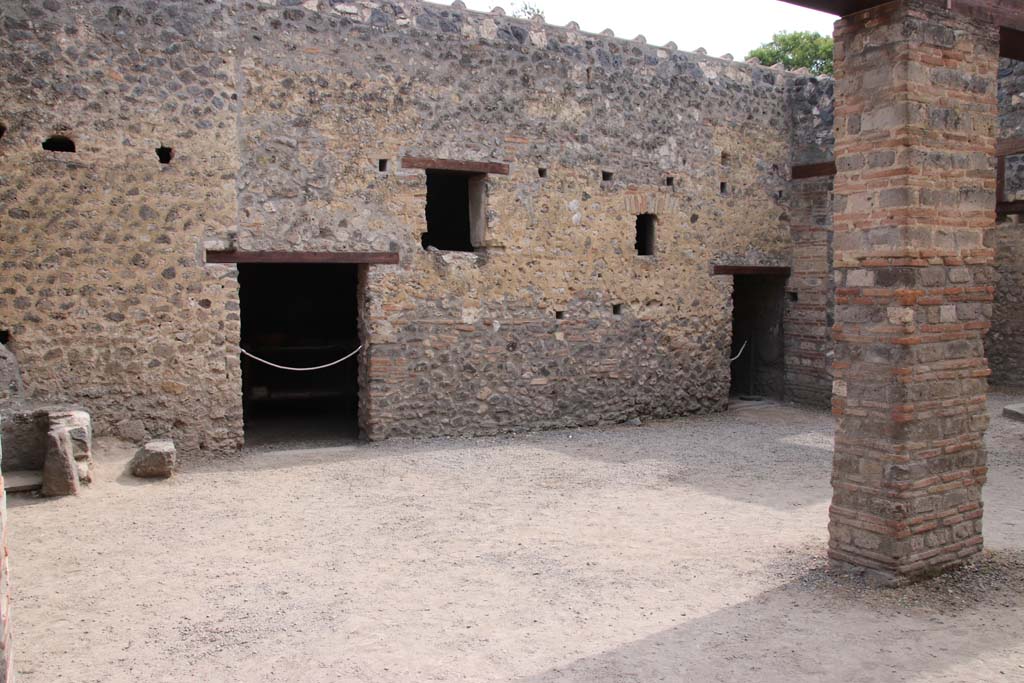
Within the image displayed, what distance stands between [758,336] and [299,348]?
648 cm

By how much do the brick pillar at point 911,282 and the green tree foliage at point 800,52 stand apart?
2252cm

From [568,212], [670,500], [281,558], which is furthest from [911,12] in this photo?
[568,212]

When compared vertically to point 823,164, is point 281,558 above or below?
below

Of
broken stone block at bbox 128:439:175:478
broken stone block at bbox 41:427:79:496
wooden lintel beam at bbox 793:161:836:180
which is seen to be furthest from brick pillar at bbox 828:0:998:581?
wooden lintel beam at bbox 793:161:836:180

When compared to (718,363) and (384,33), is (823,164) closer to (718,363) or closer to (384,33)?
(718,363)

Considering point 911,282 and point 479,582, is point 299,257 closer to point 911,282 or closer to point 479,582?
point 479,582

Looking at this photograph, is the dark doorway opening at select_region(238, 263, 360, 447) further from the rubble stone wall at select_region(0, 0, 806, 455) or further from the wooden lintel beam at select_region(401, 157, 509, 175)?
the wooden lintel beam at select_region(401, 157, 509, 175)

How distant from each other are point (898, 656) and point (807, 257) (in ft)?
27.5

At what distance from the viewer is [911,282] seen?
466 cm

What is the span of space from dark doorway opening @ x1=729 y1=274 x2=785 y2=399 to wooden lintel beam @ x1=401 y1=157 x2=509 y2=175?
4254 millimetres

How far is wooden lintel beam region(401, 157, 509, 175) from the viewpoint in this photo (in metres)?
9.00

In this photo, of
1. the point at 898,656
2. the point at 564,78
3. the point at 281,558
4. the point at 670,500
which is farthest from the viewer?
the point at 564,78

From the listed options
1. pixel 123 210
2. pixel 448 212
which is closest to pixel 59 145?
pixel 123 210

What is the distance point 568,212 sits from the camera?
9.87 m
